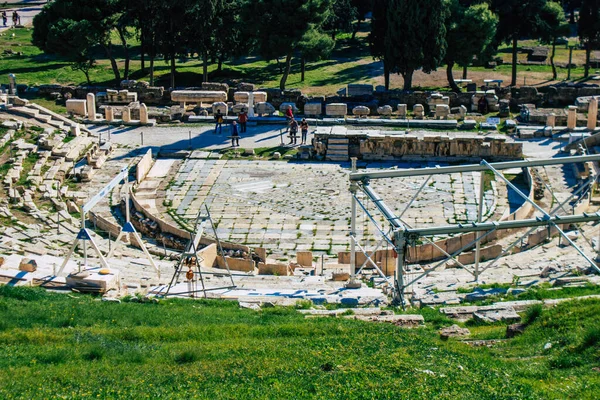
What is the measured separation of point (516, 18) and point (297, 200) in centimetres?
2796

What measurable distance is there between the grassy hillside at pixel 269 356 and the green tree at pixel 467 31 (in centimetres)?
3567

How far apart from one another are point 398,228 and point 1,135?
2352 cm

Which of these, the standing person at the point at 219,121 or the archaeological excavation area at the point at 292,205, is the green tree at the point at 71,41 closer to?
the archaeological excavation area at the point at 292,205

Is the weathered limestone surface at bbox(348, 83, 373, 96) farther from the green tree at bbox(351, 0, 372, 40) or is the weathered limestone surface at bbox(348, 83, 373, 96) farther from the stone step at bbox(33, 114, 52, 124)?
the green tree at bbox(351, 0, 372, 40)

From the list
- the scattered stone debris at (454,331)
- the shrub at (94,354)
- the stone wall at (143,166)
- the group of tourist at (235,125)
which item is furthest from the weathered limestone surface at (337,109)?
the shrub at (94,354)

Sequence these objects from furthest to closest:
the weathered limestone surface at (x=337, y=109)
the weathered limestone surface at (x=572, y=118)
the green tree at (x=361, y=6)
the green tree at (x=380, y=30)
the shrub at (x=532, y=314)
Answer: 1. the green tree at (x=361, y=6)
2. the green tree at (x=380, y=30)
3. the weathered limestone surface at (x=337, y=109)
4. the weathered limestone surface at (x=572, y=118)
5. the shrub at (x=532, y=314)

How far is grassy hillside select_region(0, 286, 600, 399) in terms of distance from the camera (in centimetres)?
1872

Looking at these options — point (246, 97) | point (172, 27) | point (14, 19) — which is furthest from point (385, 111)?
point (14, 19)

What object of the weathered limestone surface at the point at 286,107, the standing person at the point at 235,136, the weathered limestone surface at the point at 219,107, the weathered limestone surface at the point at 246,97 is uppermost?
the weathered limestone surface at the point at 246,97

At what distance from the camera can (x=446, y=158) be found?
4494 cm

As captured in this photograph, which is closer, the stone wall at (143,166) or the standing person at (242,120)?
the stone wall at (143,166)

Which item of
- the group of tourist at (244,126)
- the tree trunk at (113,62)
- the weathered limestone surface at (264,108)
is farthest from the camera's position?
the tree trunk at (113,62)

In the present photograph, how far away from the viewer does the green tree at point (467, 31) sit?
192 ft

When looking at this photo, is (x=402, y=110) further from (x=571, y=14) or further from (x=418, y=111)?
(x=571, y=14)
